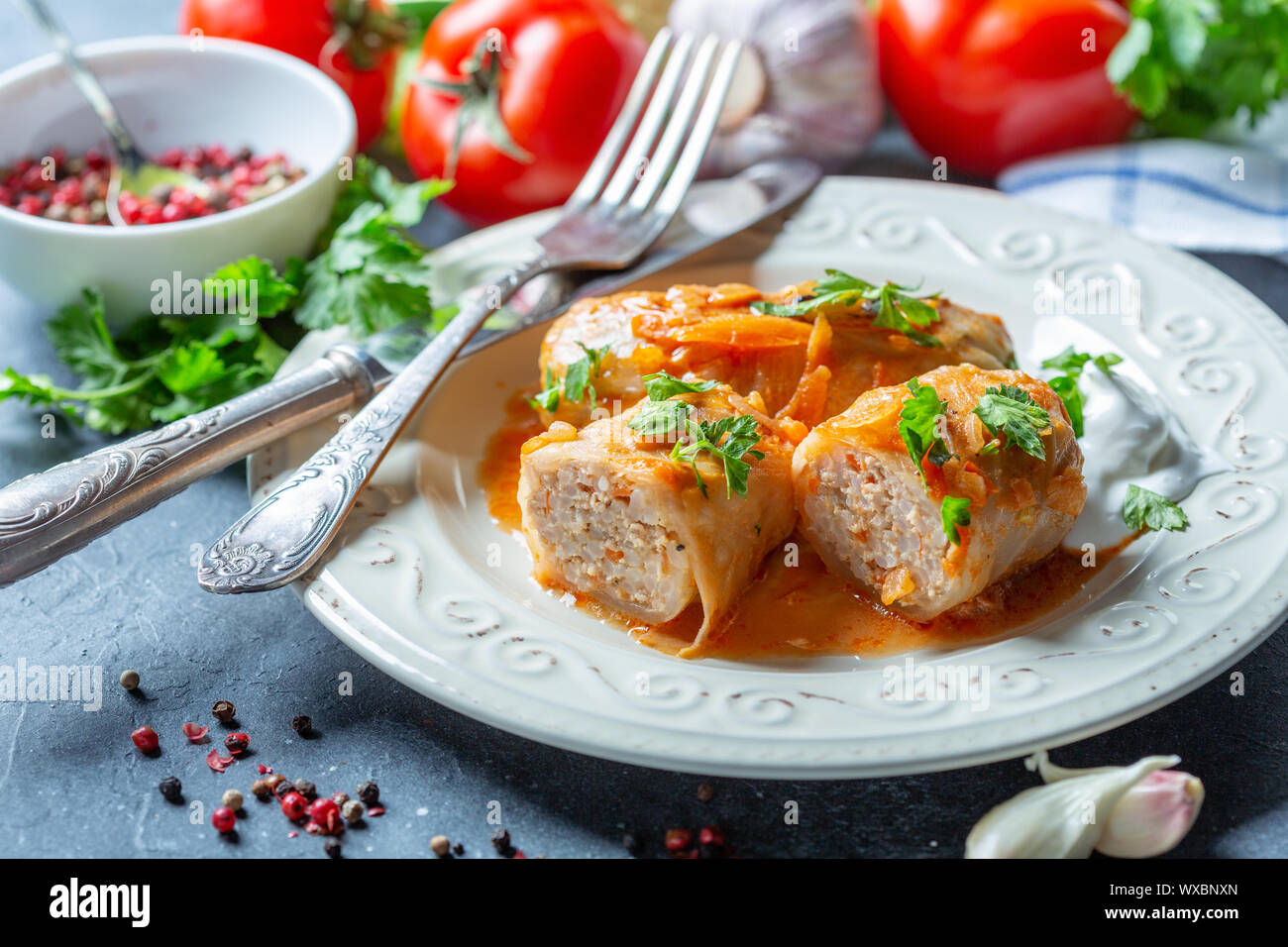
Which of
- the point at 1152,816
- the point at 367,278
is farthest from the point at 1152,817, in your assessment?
the point at 367,278

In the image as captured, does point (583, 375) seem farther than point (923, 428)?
Yes

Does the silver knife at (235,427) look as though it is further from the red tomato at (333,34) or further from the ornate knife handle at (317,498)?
the red tomato at (333,34)

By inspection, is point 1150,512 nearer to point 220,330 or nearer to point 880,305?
point 880,305

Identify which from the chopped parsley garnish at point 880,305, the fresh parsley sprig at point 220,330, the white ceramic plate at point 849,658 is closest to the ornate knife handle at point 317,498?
the white ceramic plate at point 849,658

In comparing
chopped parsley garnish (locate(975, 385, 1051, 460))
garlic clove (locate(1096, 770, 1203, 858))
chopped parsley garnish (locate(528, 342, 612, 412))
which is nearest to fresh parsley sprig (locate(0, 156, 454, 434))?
chopped parsley garnish (locate(528, 342, 612, 412))

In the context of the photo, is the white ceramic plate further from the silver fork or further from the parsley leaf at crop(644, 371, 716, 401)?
the parsley leaf at crop(644, 371, 716, 401)

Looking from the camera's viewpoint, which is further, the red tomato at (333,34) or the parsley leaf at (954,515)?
→ the red tomato at (333,34)
